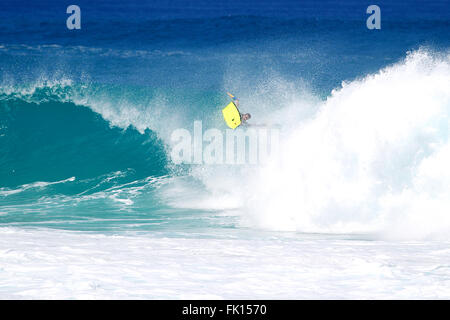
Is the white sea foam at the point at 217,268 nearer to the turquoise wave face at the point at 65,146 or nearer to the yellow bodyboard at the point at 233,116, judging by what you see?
the yellow bodyboard at the point at 233,116

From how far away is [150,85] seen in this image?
70.3 feet

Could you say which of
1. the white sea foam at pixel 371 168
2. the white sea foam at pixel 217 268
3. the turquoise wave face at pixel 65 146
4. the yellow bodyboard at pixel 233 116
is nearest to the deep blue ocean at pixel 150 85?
the turquoise wave face at pixel 65 146

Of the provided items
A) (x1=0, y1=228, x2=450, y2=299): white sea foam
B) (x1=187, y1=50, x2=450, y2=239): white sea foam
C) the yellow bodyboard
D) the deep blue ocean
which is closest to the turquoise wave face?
the deep blue ocean

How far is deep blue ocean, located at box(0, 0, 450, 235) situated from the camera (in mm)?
12352

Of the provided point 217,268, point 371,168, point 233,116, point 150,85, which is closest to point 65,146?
point 150,85

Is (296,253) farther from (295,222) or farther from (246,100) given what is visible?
(246,100)

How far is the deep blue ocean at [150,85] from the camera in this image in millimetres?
12352

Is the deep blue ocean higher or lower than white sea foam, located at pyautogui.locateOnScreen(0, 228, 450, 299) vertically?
higher

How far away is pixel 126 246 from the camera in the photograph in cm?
847

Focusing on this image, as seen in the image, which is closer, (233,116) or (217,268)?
(217,268)

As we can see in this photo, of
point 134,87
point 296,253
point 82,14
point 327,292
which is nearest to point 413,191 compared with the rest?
point 296,253

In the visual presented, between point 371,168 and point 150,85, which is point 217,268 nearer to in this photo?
point 371,168

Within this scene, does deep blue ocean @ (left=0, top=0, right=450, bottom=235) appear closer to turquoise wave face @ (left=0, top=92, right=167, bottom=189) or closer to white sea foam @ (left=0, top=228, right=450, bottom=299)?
turquoise wave face @ (left=0, top=92, right=167, bottom=189)

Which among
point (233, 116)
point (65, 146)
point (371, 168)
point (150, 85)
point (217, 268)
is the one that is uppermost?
point (150, 85)
